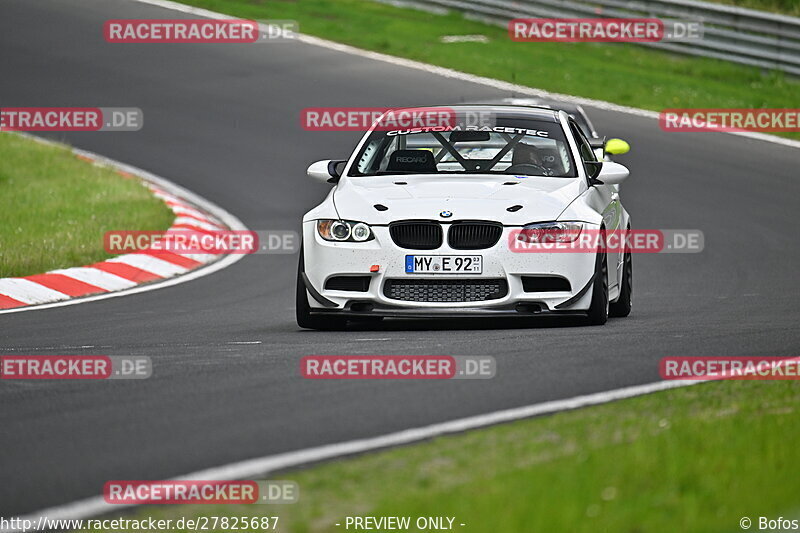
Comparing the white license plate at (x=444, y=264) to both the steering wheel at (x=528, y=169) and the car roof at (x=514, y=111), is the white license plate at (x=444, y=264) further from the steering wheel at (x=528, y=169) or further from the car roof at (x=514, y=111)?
the car roof at (x=514, y=111)

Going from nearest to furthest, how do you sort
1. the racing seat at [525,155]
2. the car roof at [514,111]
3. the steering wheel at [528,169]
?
the steering wheel at [528,169] → the racing seat at [525,155] → the car roof at [514,111]

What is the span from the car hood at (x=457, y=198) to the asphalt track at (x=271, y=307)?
736mm

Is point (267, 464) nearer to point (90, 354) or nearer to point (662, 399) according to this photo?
point (662, 399)

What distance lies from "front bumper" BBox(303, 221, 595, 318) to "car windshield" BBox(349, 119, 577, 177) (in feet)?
3.60

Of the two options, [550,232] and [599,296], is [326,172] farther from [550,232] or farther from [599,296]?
[599,296]

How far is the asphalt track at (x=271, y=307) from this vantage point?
586 cm

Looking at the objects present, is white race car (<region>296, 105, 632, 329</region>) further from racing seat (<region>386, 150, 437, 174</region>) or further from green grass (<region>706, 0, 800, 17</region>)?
green grass (<region>706, 0, 800, 17</region>)

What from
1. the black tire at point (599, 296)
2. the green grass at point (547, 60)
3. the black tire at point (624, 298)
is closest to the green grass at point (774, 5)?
the green grass at point (547, 60)

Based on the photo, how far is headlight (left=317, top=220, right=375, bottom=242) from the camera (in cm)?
909

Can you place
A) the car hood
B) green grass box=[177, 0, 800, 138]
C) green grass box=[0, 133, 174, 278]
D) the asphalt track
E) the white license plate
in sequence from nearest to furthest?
the asphalt track, the white license plate, the car hood, green grass box=[0, 133, 174, 278], green grass box=[177, 0, 800, 138]

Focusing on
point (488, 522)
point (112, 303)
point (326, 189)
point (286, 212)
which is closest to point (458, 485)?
point (488, 522)

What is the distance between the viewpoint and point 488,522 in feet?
13.7

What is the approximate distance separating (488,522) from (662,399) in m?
2.24

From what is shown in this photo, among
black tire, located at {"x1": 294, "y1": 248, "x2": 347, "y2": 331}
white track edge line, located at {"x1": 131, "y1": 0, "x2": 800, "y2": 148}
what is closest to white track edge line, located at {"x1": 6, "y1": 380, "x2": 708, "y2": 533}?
black tire, located at {"x1": 294, "y1": 248, "x2": 347, "y2": 331}
